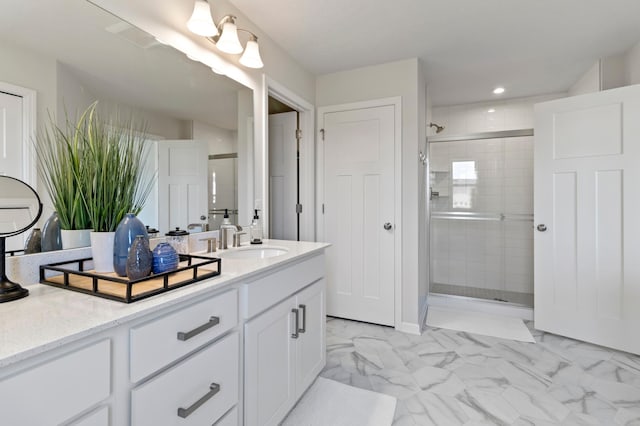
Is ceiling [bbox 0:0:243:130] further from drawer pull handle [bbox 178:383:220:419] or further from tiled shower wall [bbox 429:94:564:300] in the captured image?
tiled shower wall [bbox 429:94:564:300]

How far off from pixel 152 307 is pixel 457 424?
1.54m

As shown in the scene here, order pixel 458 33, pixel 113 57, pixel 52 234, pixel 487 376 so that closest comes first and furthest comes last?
pixel 52 234
pixel 113 57
pixel 487 376
pixel 458 33

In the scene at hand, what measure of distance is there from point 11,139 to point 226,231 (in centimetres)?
100

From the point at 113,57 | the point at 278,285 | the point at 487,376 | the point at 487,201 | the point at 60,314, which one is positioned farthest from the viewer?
the point at 487,201

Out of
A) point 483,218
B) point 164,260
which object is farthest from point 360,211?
point 164,260

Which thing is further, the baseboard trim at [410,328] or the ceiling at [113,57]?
the baseboard trim at [410,328]

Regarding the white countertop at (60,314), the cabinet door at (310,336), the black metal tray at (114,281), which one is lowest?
the cabinet door at (310,336)

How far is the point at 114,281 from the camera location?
2.91 ft

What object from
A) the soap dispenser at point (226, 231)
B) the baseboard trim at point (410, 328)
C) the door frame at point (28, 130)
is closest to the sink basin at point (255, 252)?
the soap dispenser at point (226, 231)

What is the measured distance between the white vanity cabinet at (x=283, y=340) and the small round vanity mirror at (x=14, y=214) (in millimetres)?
673

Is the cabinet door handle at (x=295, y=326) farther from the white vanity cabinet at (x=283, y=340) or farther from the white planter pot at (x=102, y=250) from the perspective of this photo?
the white planter pot at (x=102, y=250)

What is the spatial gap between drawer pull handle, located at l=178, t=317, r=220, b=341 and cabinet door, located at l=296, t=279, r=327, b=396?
0.59 meters

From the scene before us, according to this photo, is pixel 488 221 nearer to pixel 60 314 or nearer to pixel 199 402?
pixel 199 402

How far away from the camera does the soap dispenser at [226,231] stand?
1.81m
